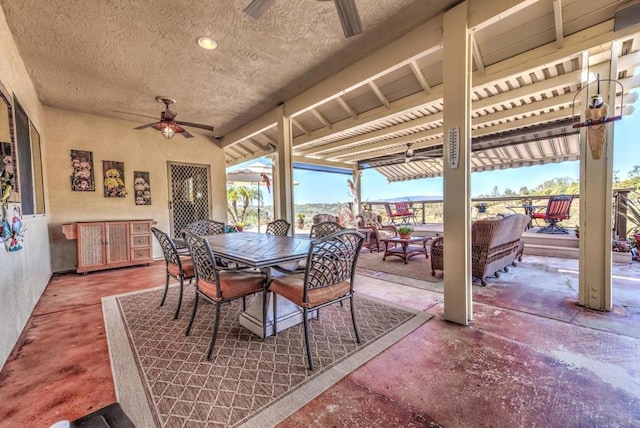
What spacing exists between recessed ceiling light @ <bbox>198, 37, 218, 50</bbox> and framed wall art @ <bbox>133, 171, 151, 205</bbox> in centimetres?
369

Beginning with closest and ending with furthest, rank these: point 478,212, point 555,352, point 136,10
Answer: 1. point 555,352
2. point 136,10
3. point 478,212

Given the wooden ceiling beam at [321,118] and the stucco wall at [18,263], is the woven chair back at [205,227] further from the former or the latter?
the wooden ceiling beam at [321,118]

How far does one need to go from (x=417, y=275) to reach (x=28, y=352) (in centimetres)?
436

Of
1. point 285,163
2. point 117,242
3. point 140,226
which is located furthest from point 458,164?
point 117,242

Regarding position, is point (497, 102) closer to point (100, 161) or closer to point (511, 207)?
point (511, 207)

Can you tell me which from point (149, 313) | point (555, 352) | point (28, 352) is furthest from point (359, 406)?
point (28, 352)

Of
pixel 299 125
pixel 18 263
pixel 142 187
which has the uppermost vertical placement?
pixel 299 125

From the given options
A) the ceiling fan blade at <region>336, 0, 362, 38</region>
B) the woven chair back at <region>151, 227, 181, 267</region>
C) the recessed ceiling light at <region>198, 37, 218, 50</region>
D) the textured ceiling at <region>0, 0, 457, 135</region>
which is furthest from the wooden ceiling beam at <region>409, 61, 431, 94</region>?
the woven chair back at <region>151, 227, 181, 267</region>

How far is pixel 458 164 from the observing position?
243 cm

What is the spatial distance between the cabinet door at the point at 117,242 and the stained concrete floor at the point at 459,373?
1762mm

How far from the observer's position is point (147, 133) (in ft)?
18.3

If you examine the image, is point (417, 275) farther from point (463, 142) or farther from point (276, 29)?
point (276, 29)

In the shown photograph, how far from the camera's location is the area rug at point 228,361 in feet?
4.84

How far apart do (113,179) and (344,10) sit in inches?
214
